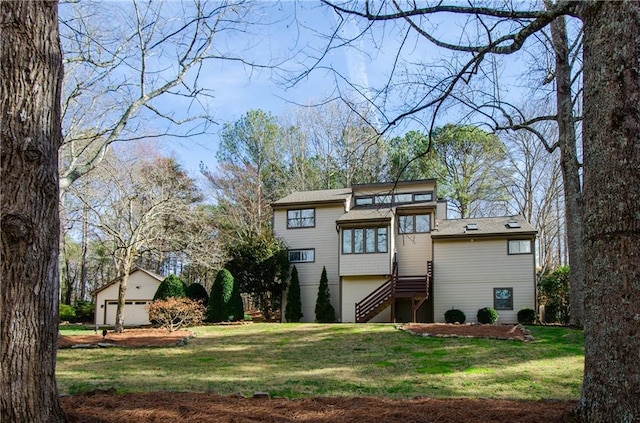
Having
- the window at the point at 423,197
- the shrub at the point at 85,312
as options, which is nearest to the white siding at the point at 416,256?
the window at the point at 423,197

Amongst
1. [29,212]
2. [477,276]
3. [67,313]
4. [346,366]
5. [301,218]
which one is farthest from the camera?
[67,313]

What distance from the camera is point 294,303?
921 inches

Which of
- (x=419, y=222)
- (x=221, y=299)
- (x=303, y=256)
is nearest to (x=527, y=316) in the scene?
(x=419, y=222)

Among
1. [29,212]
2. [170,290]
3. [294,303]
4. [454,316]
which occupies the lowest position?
[454,316]

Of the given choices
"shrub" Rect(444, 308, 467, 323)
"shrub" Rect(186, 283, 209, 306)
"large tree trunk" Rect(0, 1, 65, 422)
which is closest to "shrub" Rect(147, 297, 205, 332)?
"shrub" Rect(186, 283, 209, 306)

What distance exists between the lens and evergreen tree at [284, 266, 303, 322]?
76.3 ft

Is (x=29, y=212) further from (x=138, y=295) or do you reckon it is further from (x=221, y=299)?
(x=138, y=295)

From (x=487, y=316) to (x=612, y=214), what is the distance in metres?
18.6

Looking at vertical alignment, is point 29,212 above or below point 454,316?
above

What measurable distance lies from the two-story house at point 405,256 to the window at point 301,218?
0.05 m

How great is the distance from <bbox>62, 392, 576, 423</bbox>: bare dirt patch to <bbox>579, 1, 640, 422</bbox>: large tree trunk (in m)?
0.49

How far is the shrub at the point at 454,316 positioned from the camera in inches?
810

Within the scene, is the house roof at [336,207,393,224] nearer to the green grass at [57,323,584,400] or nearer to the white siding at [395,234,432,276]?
the white siding at [395,234,432,276]

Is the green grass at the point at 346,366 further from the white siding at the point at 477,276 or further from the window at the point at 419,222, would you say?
the window at the point at 419,222
